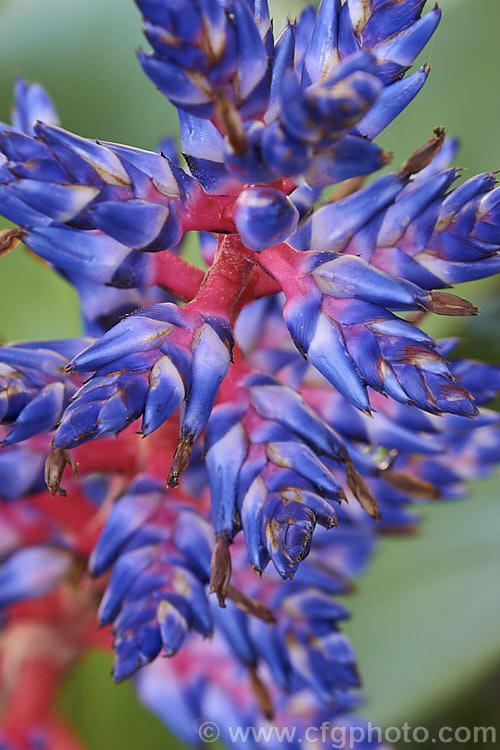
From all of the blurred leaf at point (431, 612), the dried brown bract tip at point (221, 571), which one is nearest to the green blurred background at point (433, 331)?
the blurred leaf at point (431, 612)

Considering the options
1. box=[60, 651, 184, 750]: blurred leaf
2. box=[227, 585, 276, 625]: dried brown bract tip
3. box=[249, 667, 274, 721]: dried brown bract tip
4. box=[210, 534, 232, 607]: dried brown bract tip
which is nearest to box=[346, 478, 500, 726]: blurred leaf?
box=[60, 651, 184, 750]: blurred leaf

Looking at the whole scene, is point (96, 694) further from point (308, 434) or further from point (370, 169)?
point (370, 169)

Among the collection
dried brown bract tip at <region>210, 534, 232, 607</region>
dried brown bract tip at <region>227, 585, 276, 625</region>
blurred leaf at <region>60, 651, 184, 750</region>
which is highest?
dried brown bract tip at <region>210, 534, 232, 607</region>

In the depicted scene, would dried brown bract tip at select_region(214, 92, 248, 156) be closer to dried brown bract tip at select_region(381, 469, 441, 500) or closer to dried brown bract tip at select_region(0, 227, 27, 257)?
dried brown bract tip at select_region(0, 227, 27, 257)

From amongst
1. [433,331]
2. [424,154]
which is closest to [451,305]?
[424,154]

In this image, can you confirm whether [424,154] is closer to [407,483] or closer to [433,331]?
[407,483]

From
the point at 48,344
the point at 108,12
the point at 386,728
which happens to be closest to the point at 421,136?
the point at 108,12
